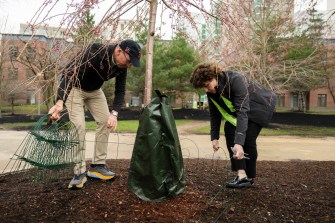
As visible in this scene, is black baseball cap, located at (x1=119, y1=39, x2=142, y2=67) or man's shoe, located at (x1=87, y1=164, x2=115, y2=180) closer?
black baseball cap, located at (x1=119, y1=39, x2=142, y2=67)

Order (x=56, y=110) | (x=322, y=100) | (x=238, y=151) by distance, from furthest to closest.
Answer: (x=322, y=100), (x=56, y=110), (x=238, y=151)

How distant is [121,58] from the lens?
2.76 m

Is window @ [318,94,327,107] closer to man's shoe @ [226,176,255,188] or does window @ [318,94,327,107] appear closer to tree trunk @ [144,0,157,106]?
man's shoe @ [226,176,255,188]

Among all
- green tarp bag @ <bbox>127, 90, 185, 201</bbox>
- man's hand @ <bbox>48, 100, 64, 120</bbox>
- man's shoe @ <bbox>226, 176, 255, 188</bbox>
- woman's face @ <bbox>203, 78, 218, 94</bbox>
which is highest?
woman's face @ <bbox>203, 78, 218, 94</bbox>

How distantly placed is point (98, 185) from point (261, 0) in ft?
37.3

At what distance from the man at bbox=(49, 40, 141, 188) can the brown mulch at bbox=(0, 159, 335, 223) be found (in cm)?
25

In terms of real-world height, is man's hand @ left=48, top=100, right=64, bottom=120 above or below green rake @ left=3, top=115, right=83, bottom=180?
above

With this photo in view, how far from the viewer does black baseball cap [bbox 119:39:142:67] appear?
2.69 m

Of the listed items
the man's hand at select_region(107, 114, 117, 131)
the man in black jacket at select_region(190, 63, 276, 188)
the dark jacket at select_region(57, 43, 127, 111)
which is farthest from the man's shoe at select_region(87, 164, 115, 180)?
the man in black jacket at select_region(190, 63, 276, 188)

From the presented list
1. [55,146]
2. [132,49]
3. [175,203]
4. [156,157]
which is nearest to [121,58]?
[132,49]

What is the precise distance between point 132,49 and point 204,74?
0.65 meters

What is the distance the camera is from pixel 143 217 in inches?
95.1

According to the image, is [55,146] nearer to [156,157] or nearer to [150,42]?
[156,157]

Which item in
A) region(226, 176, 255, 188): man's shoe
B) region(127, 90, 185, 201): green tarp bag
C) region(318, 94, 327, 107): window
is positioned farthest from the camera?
region(318, 94, 327, 107): window
